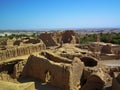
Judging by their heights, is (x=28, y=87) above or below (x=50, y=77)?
above

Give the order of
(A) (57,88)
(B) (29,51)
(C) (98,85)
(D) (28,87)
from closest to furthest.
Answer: (D) (28,87) → (C) (98,85) → (A) (57,88) → (B) (29,51)

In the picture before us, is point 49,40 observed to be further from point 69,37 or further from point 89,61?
point 89,61

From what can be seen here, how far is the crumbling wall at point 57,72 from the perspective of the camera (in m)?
16.7

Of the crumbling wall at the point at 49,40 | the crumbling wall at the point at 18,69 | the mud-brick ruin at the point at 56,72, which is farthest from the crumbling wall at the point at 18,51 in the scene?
the crumbling wall at the point at 49,40

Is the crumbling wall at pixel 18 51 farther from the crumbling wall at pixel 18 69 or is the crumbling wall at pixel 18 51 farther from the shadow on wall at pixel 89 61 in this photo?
the shadow on wall at pixel 89 61

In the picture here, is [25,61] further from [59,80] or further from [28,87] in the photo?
[28,87]

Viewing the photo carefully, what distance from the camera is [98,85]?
1564 centimetres

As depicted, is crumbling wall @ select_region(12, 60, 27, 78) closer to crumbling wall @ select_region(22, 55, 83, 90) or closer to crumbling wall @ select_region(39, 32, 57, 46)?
crumbling wall @ select_region(22, 55, 83, 90)

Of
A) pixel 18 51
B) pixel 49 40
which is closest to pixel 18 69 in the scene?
pixel 18 51

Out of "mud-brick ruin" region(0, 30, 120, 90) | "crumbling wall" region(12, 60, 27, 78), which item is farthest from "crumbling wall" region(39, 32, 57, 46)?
"crumbling wall" region(12, 60, 27, 78)

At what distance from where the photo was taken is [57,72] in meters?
17.3

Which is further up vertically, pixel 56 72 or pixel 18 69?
pixel 56 72

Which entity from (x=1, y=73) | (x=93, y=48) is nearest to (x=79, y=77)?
(x=1, y=73)

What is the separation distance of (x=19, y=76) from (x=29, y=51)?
6.34 meters
